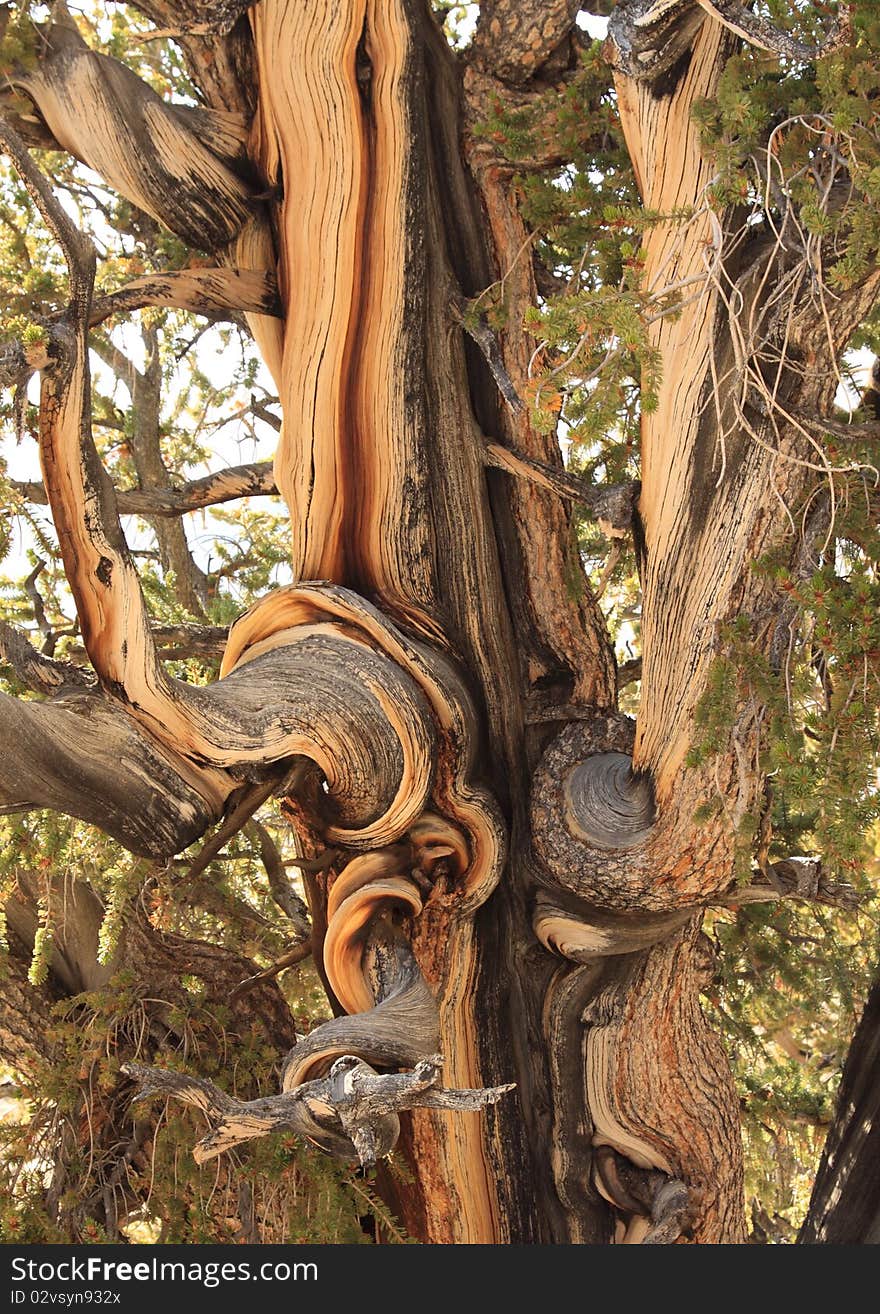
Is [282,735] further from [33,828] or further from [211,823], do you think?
[33,828]

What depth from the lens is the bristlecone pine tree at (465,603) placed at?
2438 mm

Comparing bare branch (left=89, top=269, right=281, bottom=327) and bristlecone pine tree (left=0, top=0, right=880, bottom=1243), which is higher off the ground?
bare branch (left=89, top=269, right=281, bottom=327)

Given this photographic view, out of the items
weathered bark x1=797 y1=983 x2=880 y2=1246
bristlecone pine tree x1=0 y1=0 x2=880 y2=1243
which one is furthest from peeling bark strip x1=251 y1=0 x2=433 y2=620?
weathered bark x1=797 y1=983 x2=880 y2=1246

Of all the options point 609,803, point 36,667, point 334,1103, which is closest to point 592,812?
point 609,803

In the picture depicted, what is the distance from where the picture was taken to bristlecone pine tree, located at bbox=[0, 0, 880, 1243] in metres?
2.44

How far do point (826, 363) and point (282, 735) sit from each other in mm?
1286

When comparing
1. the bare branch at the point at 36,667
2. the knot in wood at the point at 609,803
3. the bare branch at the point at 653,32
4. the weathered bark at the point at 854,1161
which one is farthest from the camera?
the weathered bark at the point at 854,1161

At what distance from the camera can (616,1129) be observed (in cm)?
312

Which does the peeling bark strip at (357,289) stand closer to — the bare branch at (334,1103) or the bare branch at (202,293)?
the bare branch at (202,293)

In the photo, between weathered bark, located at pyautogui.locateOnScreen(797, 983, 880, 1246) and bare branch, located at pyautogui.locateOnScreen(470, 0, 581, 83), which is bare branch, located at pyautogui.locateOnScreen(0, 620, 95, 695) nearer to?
bare branch, located at pyautogui.locateOnScreen(470, 0, 581, 83)

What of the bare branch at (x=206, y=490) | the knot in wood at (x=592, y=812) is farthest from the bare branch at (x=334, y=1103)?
the bare branch at (x=206, y=490)

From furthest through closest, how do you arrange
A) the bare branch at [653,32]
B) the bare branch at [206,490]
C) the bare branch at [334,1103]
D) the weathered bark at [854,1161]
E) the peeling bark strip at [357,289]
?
the bare branch at [206,490] < the peeling bark strip at [357,289] < the weathered bark at [854,1161] < the bare branch at [653,32] < the bare branch at [334,1103]

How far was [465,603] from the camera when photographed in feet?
10.5

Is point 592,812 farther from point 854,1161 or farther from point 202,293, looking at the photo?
point 202,293
